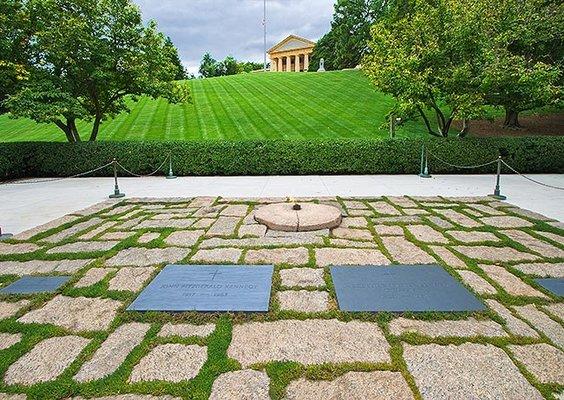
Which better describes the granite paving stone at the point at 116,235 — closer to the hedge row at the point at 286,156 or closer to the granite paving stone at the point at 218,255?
the granite paving stone at the point at 218,255

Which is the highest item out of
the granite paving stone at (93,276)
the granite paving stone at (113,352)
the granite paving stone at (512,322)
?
the granite paving stone at (512,322)

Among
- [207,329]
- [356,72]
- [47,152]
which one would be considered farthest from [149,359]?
[356,72]

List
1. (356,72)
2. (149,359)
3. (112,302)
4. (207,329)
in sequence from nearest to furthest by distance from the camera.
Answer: (149,359), (207,329), (112,302), (356,72)

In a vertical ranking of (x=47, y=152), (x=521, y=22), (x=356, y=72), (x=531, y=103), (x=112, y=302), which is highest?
(x=356, y=72)

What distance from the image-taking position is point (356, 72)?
3959cm

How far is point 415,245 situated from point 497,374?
2.74 m

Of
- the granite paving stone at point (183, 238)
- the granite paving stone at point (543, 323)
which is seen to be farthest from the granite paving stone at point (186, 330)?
the granite paving stone at point (543, 323)

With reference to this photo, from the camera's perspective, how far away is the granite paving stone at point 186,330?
9.57ft

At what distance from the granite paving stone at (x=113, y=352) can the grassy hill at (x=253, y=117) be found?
55.5 ft

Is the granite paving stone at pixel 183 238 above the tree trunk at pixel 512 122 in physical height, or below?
below

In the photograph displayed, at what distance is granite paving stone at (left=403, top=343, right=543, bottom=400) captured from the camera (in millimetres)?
2246

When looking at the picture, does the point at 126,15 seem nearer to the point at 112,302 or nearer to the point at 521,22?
the point at 112,302

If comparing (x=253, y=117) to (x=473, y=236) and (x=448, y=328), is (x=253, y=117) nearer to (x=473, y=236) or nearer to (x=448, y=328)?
(x=473, y=236)

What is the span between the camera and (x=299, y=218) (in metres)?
6.05
